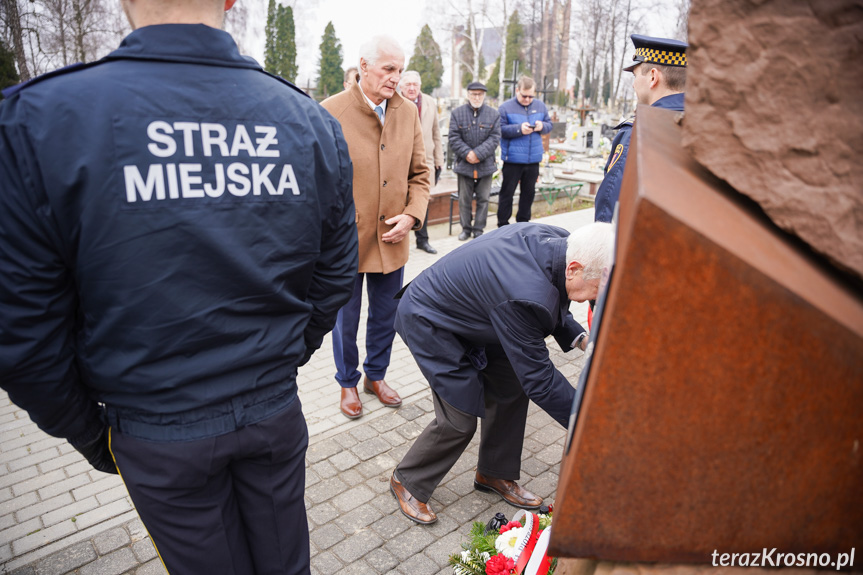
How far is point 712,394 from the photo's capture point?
0.92m

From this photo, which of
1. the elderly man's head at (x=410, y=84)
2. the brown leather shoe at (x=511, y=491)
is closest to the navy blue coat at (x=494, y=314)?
the brown leather shoe at (x=511, y=491)

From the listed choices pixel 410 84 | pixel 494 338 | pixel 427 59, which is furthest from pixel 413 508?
pixel 427 59

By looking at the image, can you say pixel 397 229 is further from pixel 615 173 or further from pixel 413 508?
pixel 413 508

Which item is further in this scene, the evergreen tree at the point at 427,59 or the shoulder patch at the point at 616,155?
the evergreen tree at the point at 427,59

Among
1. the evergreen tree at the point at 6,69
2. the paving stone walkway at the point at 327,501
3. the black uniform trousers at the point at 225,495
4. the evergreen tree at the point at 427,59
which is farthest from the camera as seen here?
the evergreen tree at the point at 427,59

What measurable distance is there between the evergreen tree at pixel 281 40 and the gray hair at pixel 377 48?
28154 millimetres

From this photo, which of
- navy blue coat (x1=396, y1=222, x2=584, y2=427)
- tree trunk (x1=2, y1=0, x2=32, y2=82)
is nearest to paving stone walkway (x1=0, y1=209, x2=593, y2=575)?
navy blue coat (x1=396, y1=222, x2=584, y2=427)

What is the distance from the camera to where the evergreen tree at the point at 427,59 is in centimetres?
4669

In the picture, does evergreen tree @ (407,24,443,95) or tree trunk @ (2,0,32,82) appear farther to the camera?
evergreen tree @ (407,24,443,95)

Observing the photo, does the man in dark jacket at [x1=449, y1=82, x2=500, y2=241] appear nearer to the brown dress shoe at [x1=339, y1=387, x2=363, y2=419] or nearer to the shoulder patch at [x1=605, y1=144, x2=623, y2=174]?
the shoulder patch at [x1=605, y1=144, x2=623, y2=174]

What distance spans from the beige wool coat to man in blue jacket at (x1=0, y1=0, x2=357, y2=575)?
198 cm

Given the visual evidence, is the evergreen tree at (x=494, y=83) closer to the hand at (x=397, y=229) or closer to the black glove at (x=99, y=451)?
the hand at (x=397, y=229)

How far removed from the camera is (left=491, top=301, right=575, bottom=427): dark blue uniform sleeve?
94.1 inches

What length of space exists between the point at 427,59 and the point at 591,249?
4846 cm
